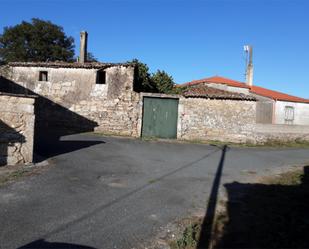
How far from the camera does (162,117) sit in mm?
17562

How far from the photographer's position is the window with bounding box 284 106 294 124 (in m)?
29.6

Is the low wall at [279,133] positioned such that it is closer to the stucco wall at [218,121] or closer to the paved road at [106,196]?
the stucco wall at [218,121]

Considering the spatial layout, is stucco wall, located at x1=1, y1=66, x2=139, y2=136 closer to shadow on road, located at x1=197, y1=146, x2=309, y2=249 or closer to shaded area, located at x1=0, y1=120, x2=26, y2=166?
shaded area, located at x1=0, y1=120, x2=26, y2=166

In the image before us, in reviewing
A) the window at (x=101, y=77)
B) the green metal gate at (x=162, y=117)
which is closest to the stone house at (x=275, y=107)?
→ the green metal gate at (x=162, y=117)

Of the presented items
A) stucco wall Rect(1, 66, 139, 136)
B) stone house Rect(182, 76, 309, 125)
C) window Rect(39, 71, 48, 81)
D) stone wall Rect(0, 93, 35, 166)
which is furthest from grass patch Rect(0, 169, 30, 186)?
stone house Rect(182, 76, 309, 125)

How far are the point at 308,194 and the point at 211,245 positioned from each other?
3745mm

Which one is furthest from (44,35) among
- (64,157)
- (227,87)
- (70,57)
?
(64,157)

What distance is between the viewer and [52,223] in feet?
15.5

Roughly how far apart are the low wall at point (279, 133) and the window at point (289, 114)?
28.6 feet

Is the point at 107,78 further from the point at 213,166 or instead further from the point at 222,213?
the point at 222,213

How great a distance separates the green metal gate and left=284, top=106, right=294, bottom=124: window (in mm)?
16227

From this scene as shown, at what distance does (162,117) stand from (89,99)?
4.34 m

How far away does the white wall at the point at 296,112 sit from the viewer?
29.2m

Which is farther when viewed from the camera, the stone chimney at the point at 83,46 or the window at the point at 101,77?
the stone chimney at the point at 83,46
